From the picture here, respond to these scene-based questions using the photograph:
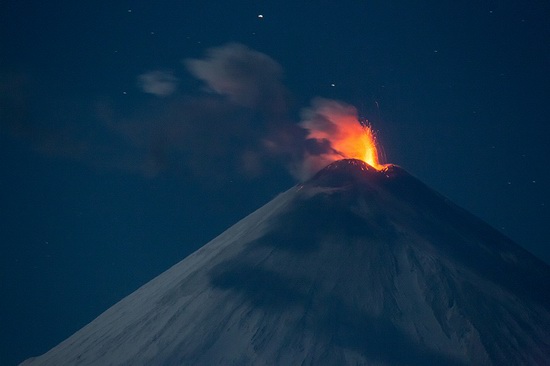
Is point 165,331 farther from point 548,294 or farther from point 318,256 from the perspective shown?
point 548,294

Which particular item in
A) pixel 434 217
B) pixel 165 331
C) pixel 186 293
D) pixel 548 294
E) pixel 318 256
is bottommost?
pixel 165 331

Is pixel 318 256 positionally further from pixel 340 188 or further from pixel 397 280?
pixel 340 188

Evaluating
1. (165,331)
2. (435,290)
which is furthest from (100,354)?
(435,290)

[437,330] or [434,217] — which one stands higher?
[434,217]

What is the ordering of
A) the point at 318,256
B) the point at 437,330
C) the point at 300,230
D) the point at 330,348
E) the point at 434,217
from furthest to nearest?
the point at 434,217 → the point at 300,230 → the point at 318,256 → the point at 437,330 → the point at 330,348

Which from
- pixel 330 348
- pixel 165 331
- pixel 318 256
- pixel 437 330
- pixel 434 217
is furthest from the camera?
pixel 434 217

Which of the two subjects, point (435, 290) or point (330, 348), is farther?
point (435, 290)
